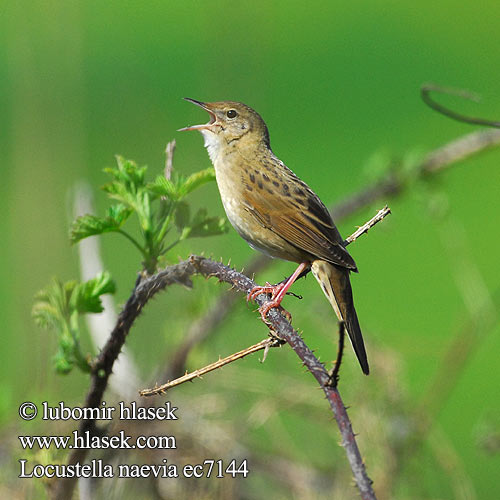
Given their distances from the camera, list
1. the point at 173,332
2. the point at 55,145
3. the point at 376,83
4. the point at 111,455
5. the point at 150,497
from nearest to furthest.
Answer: the point at 111,455 < the point at 150,497 < the point at 173,332 < the point at 55,145 < the point at 376,83

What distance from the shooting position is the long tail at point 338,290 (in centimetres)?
204

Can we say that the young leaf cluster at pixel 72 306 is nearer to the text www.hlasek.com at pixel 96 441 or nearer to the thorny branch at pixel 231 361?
the text www.hlasek.com at pixel 96 441

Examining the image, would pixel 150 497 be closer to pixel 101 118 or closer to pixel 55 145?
pixel 55 145

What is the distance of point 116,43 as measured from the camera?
14266 mm

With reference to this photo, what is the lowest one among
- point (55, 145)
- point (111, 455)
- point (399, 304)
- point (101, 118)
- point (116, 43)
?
point (111, 455)

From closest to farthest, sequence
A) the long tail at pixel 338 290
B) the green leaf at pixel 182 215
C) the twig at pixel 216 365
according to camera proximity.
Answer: the twig at pixel 216 365, the green leaf at pixel 182 215, the long tail at pixel 338 290

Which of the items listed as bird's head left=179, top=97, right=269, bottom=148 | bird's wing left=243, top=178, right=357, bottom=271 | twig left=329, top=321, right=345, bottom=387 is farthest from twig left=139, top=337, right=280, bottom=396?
bird's head left=179, top=97, right=269, bottom=148

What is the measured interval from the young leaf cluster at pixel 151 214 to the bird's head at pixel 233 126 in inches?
40.5

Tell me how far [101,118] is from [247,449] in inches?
382

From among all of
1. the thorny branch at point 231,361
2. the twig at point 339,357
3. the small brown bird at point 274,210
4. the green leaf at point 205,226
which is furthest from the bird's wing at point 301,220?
the twig at point 339,357

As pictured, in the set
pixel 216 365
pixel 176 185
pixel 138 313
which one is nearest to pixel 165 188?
pixel 176 185

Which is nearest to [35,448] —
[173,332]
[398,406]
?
[173,332]

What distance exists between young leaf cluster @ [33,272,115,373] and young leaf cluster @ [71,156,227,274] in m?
0.10

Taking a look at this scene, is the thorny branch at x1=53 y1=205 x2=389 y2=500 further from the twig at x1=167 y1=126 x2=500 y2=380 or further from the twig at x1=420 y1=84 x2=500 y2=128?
the twig at x1=167 y1=126 x2=500 y2=380
